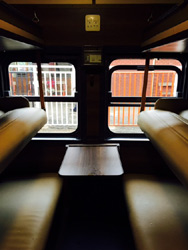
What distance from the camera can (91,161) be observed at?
2014 millimetres

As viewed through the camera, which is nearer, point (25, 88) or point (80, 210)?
point (80, 210)

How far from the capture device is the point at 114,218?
2.28 meters

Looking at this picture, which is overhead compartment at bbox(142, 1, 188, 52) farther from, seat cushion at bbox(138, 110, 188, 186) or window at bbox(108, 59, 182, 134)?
window at bbox(108, 59, 182, 134)

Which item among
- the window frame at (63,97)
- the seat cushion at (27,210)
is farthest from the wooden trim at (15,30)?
the seat cushion at (27,210)

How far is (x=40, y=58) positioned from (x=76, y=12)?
2.03 ft

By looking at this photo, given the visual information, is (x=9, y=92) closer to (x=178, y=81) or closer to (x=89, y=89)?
(x=89, y=89)

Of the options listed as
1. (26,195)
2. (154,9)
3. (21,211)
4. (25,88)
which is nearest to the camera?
(21,211)

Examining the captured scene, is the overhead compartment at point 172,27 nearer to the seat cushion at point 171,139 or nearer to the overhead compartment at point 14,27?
the seat cushion at point 171,139

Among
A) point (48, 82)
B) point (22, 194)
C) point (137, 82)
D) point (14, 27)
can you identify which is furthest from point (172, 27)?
point (48, 82)

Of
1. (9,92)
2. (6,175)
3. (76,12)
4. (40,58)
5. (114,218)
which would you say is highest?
(76,12)

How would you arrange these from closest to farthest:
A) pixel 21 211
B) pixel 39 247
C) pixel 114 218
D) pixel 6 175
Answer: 1. pixel 39 247
2. pixel 21 211
3. pixel 114 218
4. pixel 6 175

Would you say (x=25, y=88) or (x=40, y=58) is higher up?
(x=40, y=58)

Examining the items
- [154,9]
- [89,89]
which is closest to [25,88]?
[89,89]

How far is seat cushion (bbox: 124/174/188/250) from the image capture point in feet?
4.44
